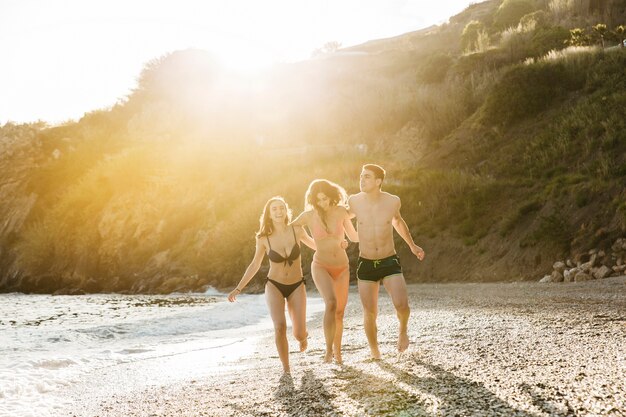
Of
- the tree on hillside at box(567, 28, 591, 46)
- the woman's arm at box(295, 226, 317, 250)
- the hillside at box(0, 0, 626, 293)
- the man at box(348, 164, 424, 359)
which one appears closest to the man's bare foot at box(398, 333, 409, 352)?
the man at box(348, 164, 424, 359)

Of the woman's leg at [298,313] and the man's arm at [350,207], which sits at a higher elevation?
the man's arm at [350,207]

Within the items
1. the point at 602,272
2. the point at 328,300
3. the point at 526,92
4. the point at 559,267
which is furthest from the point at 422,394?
the point at 526,92

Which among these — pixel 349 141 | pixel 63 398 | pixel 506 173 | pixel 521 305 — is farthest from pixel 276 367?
pixel 349 141

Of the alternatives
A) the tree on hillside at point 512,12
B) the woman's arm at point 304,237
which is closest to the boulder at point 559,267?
the woman's arm at point 304,237

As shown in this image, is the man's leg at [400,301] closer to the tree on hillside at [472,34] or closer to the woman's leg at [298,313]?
the woman's leg at [298,313]

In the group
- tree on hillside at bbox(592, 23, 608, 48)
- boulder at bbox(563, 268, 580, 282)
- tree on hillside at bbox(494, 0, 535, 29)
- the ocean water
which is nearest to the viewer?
the ocean water

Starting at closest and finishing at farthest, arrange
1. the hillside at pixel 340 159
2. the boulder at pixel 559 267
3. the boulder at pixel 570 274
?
the boulder at pixel 570 274, the boulder at pixel 559 267, the hillside at pixel 340 159

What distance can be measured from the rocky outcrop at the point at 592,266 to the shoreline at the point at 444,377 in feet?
19.9

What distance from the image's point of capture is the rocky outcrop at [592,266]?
571 inches

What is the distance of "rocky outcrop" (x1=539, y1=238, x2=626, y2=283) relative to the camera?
1450 cm

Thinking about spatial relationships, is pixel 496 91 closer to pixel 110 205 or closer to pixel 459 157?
pixel 459 157

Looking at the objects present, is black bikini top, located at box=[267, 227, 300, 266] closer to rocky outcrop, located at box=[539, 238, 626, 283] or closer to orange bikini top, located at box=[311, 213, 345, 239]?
orange bikini top, located at box=[311, 213, 345, 239]

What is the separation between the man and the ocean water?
2452mm

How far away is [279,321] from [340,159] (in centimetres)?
2947
